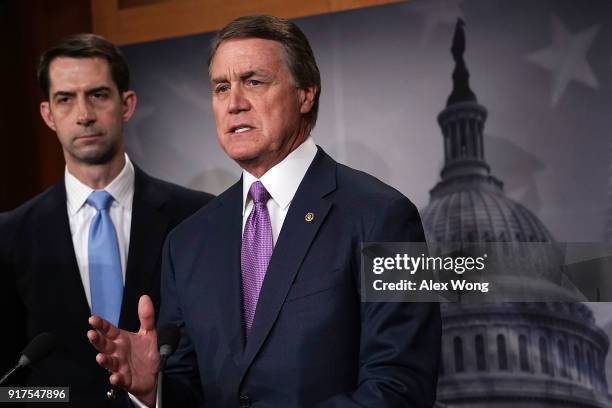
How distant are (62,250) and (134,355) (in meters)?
0.89

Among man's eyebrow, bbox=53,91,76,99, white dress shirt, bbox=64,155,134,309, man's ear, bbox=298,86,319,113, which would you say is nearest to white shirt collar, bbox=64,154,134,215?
white dress shirt, bbox=64,155,134,309

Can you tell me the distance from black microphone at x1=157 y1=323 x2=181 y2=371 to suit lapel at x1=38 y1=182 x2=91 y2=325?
0.82 m

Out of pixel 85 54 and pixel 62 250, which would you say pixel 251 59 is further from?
pixel 62 250

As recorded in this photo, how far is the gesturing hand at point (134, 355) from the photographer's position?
1.71m

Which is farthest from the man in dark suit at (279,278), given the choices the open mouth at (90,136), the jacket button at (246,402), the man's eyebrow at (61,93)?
the man's eyebrow at (61,93)

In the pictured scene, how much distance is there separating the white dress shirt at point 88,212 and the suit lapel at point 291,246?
30.5 inches

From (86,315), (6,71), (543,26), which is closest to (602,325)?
(543,26)

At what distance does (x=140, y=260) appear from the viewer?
2506 mm

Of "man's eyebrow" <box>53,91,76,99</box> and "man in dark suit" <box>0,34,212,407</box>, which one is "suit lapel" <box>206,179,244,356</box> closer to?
"man in dark suit" <box>0,34,212,407</box>

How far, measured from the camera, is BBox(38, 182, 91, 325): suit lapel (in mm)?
2516

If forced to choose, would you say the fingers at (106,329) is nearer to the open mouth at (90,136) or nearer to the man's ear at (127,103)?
the open mouth at (90,136)

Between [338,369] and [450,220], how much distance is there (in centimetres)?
87

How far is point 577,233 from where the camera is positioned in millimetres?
2471

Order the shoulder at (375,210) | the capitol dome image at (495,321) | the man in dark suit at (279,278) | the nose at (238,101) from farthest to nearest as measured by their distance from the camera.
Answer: the capitol dome image at (495,321)
the nose at (238,101)
the shoulder at (375,210)
the man in dark suit at (279,278)
